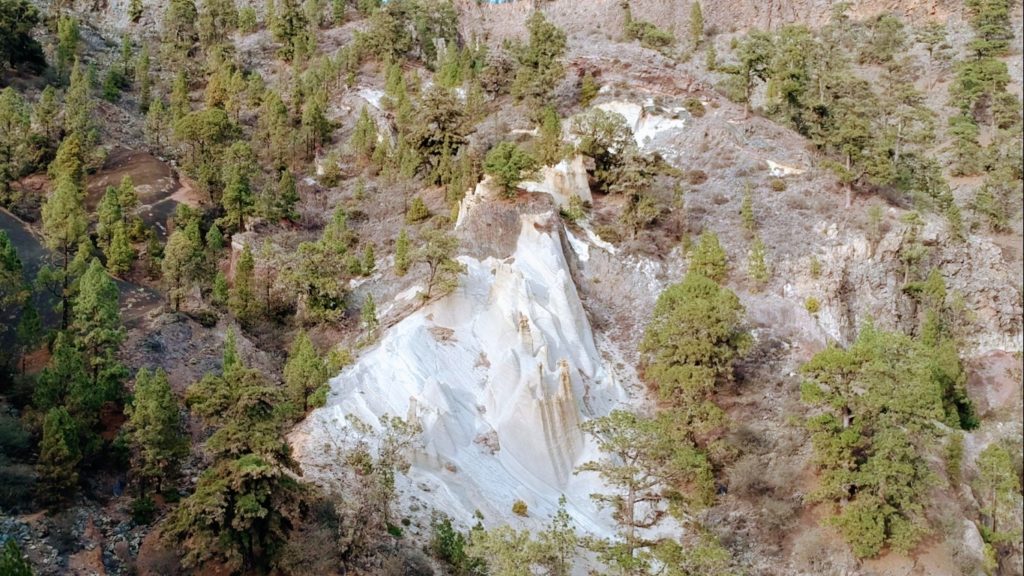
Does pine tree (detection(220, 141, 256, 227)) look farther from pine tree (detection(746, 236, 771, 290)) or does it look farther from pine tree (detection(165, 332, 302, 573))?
pine tree (detection(746, 236, 771, 290))

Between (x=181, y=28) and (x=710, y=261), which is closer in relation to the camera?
(x=710, y=261)

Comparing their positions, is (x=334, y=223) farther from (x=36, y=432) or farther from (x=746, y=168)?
(x=746, y=168)

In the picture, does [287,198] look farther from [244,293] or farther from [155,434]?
[155,434]

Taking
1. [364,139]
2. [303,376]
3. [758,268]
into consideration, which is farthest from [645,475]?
[364,139]

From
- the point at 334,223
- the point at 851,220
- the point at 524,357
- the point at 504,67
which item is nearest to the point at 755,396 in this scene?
the point at 524,357

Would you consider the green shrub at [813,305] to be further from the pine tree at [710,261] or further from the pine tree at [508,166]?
the pine tree at [508,166]

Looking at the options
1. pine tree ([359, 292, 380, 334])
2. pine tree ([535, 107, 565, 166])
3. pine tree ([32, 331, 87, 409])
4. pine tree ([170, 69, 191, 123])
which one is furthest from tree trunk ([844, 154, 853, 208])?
pine tree ([170, 69, 191, 123])
